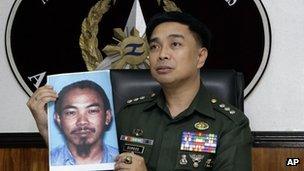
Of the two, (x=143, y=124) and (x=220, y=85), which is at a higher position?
(x=220, y=85)

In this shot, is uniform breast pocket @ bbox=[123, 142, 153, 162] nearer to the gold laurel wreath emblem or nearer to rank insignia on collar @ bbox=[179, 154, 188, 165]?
rank insignia on collar @ bbox=[179, 154, 188, 165]

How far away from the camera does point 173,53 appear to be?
1.52 meters

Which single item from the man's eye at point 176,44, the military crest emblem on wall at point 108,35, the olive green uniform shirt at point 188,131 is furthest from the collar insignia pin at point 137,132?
the military crest emblem on wall at point 108,35

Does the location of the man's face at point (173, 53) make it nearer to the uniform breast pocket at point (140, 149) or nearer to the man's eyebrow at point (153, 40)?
the man's eyebrow at point (153, 40)

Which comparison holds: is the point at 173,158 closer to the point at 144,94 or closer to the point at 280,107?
the point at 144,94

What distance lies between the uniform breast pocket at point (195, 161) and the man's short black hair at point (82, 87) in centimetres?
31

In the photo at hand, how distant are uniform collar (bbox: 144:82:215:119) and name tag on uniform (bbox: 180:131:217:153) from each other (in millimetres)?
81

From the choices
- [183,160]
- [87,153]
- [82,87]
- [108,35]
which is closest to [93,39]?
[108,35]

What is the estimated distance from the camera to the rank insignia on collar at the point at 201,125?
1509mm

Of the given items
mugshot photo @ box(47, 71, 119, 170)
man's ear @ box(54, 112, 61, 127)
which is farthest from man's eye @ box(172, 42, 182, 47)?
man's ear @ box(54, 112, 61, 127)

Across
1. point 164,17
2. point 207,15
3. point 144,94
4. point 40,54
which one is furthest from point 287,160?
point 40,54

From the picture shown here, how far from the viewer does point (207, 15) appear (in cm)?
259

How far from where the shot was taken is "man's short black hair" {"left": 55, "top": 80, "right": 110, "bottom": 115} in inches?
59.7

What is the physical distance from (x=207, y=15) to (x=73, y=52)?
2.73 ft
